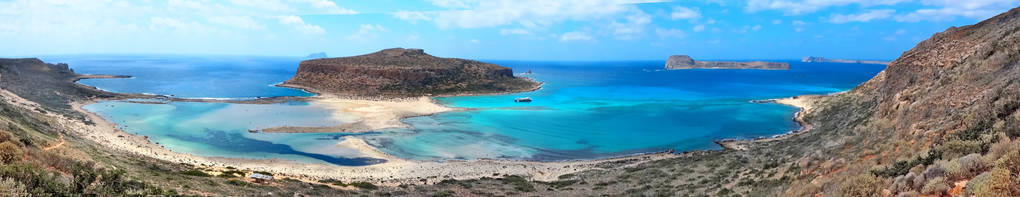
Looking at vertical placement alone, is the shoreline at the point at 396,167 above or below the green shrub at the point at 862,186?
below

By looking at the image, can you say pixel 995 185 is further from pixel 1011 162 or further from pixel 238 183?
pixel 238 183

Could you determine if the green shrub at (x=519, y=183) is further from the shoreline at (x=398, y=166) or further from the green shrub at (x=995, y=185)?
the green shrub at (x=995, y=185)

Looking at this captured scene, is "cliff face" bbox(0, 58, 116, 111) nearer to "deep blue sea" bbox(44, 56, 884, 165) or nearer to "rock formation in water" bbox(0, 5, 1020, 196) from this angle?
"deep blue sea" bbox(44, 56, 884, 165)

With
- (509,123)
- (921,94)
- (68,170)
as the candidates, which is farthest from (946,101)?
(509,123)

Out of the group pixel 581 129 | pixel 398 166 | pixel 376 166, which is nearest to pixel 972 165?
pixel 398 166

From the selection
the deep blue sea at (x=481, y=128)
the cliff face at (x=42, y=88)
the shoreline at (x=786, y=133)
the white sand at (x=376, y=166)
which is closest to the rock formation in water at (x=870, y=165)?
the white sand at (x=376, y=166)

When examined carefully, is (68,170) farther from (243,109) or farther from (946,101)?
(243,109)

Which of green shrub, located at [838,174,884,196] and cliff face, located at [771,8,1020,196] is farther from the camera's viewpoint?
green shrub, located at [838,174,884,196]

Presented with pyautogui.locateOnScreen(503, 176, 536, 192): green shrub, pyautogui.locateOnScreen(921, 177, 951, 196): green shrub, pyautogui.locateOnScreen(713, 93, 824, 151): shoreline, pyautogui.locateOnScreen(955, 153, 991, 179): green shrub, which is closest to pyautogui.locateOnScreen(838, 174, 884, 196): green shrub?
pyautogui.locateOnScreen(921, 177, 951, 196): green shrub
